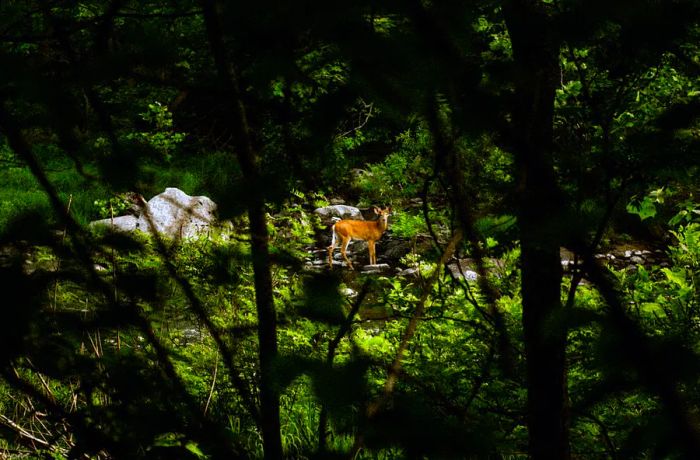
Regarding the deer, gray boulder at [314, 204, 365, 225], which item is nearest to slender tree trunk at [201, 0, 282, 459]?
the deer

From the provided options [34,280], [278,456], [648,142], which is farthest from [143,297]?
[648,142]

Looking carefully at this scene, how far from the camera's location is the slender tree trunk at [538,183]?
741 mm

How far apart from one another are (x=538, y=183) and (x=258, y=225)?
0.40 metres

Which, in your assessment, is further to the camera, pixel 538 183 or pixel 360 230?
A: pixel 360 230

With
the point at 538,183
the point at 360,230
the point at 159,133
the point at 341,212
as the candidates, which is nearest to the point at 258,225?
the point at 538,183

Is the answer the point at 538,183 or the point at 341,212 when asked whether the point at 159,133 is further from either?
the point at 538,183

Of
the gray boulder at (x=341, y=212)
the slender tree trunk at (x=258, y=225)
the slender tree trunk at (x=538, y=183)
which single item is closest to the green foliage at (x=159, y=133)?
the slender tree trunk at (x=258, y=225)

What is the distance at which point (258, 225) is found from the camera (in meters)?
0.93

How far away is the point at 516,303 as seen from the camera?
261 centimetres

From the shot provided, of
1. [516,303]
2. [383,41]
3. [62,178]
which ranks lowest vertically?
[516,303]

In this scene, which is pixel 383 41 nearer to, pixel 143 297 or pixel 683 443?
pixel 683 443

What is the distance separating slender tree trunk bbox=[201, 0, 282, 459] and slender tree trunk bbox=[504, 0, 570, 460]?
0.33 m

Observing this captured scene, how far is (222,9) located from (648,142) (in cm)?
57

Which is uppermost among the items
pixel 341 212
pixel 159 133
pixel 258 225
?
pixel 341 212
